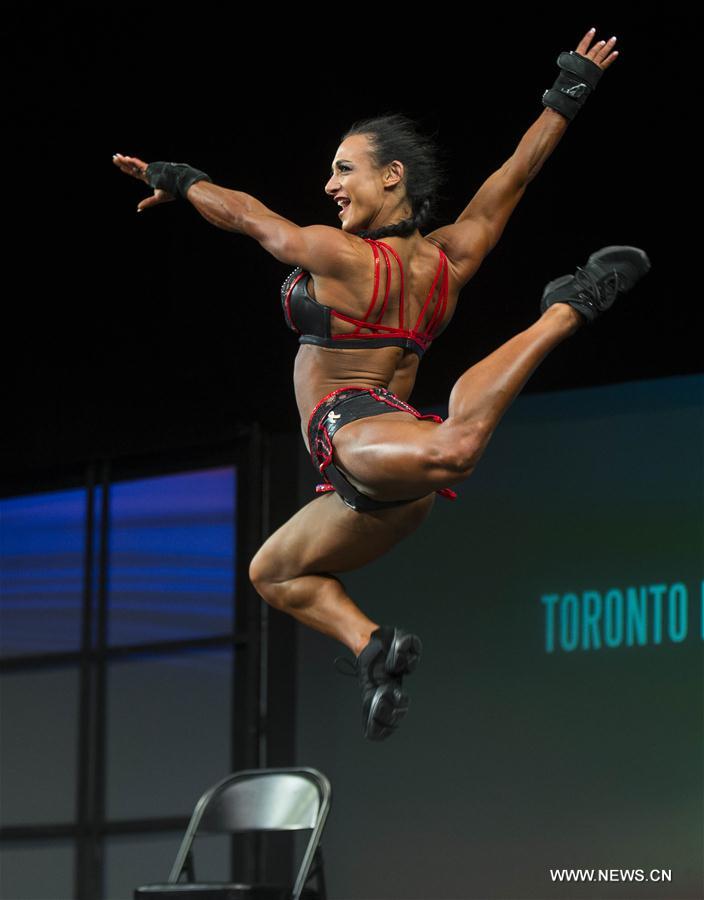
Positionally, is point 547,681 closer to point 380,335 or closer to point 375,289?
point 380,335

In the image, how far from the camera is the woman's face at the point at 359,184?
11.4 ft

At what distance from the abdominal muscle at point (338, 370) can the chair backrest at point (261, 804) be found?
189 centimetres

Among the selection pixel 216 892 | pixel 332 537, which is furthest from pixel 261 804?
pixel 332 537

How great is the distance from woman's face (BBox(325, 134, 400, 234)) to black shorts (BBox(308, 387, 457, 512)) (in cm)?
41

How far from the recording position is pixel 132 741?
668 cm

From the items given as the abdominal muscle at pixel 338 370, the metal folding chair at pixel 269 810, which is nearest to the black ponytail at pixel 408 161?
the abdominal muscle at pixel 338 370

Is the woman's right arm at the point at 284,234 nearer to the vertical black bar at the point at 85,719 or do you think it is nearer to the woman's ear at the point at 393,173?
the woman's ear at the point at 393,173

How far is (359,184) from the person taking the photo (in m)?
3.46

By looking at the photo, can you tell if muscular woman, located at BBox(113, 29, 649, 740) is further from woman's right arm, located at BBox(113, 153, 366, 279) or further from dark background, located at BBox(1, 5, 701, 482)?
dark background, located at BBox(1, 5, 701, 482)

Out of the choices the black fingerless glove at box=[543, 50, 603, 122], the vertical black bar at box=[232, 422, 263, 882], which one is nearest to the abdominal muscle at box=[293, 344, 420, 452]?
the black fingerless glove at box=[543, 50, 603, 122]

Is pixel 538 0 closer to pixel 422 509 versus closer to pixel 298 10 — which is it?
pixel 298 10

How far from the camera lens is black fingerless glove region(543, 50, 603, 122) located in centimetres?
363

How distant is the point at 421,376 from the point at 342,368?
8.99 feet

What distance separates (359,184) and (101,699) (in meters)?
3.94
